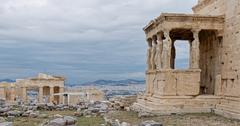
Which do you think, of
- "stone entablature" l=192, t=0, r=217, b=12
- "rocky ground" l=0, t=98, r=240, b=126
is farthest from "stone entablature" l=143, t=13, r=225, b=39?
"rocky ground" l=0, t=98, r=240, b=126

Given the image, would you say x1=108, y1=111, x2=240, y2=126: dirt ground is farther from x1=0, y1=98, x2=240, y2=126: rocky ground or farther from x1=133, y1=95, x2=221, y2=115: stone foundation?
x1=133, y1=95, x2=221, y2=115: stone foundation

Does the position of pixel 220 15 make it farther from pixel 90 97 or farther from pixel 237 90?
pixel 90 97

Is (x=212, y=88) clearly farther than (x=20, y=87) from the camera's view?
No

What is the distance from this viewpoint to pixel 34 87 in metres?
33.7

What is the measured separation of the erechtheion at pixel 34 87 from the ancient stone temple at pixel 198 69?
559 inches

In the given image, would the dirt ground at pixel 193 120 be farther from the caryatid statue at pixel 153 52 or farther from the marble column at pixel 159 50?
the caryatid statue at pixel 153 52

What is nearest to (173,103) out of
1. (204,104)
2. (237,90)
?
(204,104)

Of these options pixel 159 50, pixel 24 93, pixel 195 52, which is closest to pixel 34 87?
pixel 24 93

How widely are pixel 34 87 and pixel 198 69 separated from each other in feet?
58.7

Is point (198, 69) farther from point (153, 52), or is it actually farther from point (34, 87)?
point (34, 87)

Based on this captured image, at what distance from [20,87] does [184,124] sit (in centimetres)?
2138

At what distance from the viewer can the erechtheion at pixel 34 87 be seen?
109 ft

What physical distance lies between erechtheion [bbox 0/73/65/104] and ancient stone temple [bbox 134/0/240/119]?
14.2m

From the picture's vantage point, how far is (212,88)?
2064 cm
